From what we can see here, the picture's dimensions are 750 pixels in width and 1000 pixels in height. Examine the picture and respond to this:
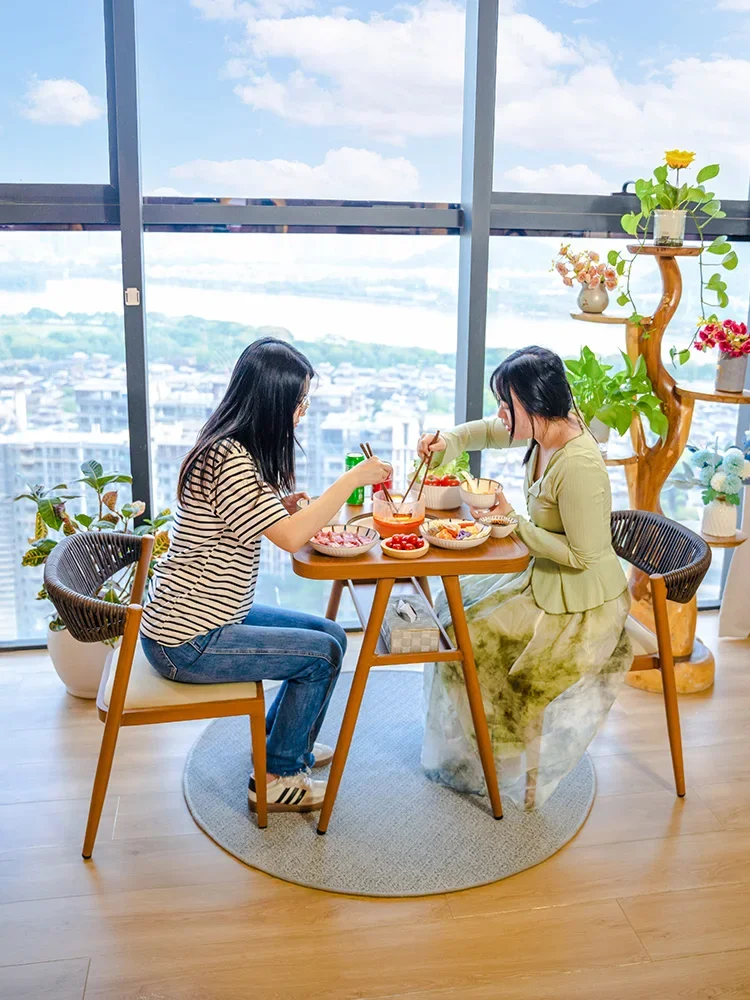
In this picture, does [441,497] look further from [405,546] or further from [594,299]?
[594,299]

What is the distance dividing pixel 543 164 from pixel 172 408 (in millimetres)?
1488

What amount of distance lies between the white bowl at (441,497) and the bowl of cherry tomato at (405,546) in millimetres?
304

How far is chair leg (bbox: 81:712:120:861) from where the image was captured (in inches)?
85.3

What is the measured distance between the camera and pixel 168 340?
128 inches

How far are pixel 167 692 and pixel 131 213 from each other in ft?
5.12

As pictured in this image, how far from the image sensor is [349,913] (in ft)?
6.91

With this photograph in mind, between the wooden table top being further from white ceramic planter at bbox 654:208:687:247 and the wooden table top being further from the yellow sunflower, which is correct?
the yellow sunflower

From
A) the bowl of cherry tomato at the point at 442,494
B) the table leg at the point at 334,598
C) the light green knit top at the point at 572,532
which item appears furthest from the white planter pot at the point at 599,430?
the table leg at the point at 334,598

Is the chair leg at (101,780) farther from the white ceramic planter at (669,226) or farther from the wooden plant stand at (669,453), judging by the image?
the white ceramic planter at (669,226)

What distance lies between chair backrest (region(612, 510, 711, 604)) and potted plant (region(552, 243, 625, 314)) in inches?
28.5

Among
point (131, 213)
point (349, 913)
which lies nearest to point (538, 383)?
point (349, 913)

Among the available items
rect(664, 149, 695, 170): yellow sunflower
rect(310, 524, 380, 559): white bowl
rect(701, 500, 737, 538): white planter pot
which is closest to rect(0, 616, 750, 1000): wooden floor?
rect(310, 524, 380, 559): white bowl

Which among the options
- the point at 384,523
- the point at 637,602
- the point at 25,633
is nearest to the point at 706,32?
the point at 637,602

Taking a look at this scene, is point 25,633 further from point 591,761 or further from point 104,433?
point 591,761
